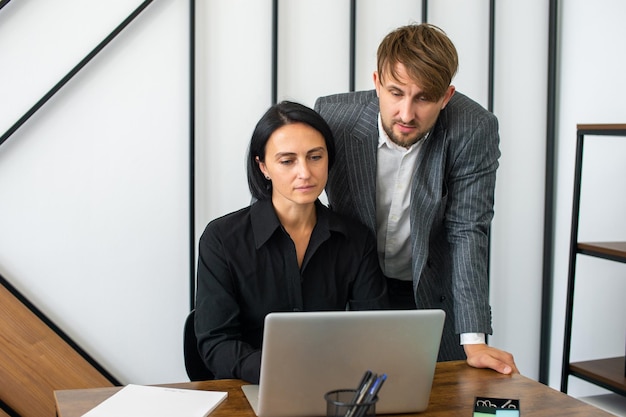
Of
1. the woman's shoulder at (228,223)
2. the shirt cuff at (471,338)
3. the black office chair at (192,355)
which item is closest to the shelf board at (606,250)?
the shirt cuff at (471,338)

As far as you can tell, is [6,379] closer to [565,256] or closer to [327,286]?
[327,286]

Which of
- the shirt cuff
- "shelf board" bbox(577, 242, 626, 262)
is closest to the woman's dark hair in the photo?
the shirt cuff

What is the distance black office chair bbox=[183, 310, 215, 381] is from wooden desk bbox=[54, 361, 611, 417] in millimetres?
275

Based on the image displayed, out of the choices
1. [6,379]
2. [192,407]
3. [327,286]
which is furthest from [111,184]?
[192,407]

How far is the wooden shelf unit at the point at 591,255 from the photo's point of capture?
7.03 ft

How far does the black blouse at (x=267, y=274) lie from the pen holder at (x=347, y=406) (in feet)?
1.67

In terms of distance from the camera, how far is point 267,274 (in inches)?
63.6

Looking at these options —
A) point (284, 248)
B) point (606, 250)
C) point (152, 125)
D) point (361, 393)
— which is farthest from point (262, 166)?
point (606, 250)

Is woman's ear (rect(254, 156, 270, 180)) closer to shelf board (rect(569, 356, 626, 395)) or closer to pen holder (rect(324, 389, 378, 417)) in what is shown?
pen holder (rect(324, 389, 378, 417))

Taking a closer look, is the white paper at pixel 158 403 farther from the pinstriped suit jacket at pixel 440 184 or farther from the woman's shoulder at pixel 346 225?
the pinstriped suit jacket at pixel 440 184

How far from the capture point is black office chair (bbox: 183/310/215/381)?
5.28 ft

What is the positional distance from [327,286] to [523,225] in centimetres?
119

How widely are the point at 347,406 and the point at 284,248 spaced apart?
711mm

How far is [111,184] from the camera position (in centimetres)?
209
